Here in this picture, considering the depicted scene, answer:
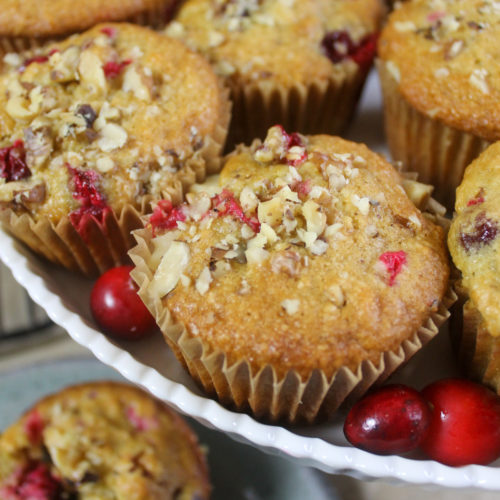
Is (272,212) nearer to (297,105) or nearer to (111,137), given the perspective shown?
(111,137)

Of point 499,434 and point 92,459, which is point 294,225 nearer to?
point 499,434

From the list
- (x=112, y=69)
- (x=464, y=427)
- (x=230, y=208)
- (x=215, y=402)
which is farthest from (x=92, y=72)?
(x=464, y=427)

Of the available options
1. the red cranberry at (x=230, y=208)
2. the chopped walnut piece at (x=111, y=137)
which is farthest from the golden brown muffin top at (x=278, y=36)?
the red cranberry at (x=230, y=208)

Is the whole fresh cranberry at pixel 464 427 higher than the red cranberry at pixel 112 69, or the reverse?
the red cranberry at pixel 112 69

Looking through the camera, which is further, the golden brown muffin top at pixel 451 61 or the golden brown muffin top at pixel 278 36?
the golden brown muffin top at pixel 278 36

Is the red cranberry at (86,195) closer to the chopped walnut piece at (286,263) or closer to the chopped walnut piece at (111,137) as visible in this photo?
the chopped walnut piece at (111,137)
